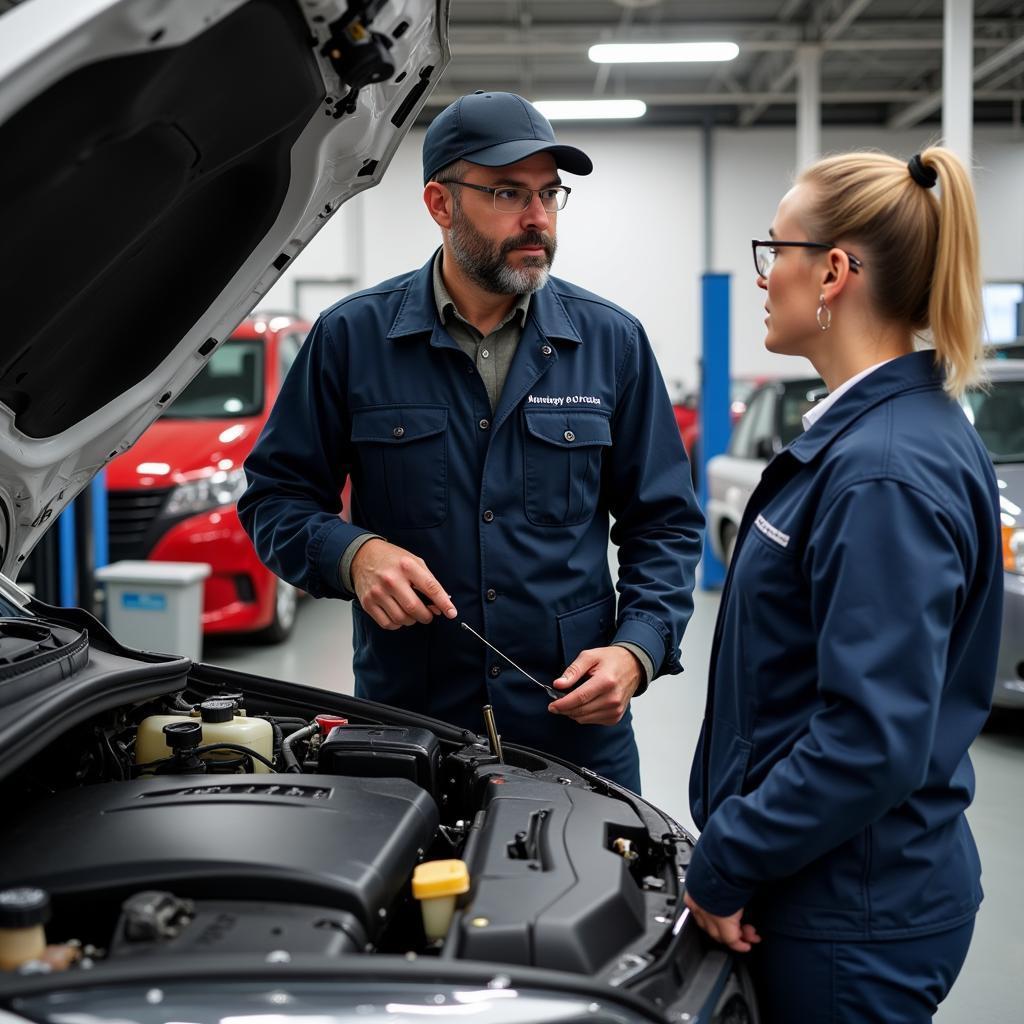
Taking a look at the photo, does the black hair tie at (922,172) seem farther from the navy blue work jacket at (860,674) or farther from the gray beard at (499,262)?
the gray beard at (499,262)

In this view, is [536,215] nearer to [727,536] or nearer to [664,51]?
[727,536]

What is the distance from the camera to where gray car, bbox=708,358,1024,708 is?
12.7 ft

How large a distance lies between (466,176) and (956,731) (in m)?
1.25

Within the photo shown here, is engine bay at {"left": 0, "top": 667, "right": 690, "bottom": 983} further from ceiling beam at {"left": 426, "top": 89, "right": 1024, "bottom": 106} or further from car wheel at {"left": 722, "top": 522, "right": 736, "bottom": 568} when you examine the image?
ceiling beam at {"left": 426, "top": 89, "right": 1024, "bottom": 106}

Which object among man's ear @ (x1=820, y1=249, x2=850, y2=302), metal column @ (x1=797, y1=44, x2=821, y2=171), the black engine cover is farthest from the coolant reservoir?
metal column @ (x1=797, y1=44, x2=821, y2=171)

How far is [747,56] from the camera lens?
13766 mm

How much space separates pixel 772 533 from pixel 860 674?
0.23 metres

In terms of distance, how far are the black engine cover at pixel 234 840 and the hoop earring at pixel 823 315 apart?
78 centimetres

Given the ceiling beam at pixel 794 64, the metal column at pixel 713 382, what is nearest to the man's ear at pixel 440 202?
the metal column at pixel 713 382

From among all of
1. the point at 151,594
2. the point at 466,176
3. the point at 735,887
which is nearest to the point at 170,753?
the point at 735,887

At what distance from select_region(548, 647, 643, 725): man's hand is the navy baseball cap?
85cm

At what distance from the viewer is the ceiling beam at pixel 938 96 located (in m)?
12.4

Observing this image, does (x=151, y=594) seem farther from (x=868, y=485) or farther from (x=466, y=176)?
(x=868, y=485)

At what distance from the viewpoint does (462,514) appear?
201cm
